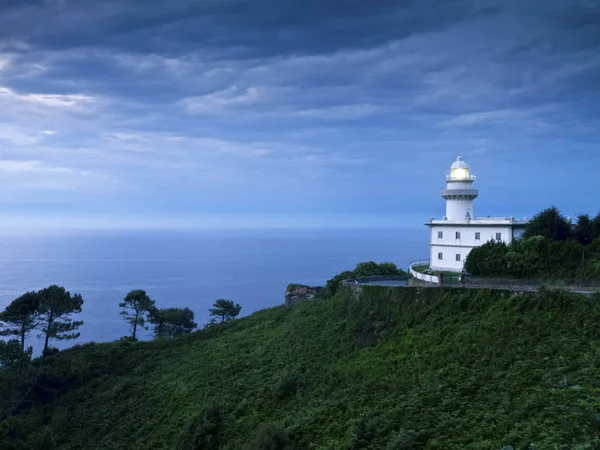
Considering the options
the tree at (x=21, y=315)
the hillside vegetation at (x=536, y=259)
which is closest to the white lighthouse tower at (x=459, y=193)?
the hillside vegetation at (x=536, y=259)

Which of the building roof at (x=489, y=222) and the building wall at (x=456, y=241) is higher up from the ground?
the building roof at (x=489, y=222)

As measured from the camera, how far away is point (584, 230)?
33688 mm

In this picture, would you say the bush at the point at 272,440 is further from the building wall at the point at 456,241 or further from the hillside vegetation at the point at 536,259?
the building wall at the point at 456,241

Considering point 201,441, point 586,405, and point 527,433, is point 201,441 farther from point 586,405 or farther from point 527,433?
point 586,405

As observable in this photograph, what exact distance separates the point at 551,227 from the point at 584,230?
2.09 meters

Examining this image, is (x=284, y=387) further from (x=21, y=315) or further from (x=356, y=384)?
(x=21, y=315)

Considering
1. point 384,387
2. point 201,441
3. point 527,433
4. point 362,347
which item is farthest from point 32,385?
point 527,433

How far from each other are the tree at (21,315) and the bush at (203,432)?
22710 millimetres

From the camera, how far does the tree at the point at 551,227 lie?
111 feet

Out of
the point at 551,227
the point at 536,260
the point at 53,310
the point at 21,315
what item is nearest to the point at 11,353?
the point at 21,315

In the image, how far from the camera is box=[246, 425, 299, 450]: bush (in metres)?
17.2

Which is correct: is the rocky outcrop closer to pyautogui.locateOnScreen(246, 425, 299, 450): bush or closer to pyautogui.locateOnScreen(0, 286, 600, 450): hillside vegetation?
pyautogui.locateOnScreen(0, 286, 600, 450): hillside vegetation

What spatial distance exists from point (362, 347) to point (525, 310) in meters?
7.79

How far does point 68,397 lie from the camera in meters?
33.9
